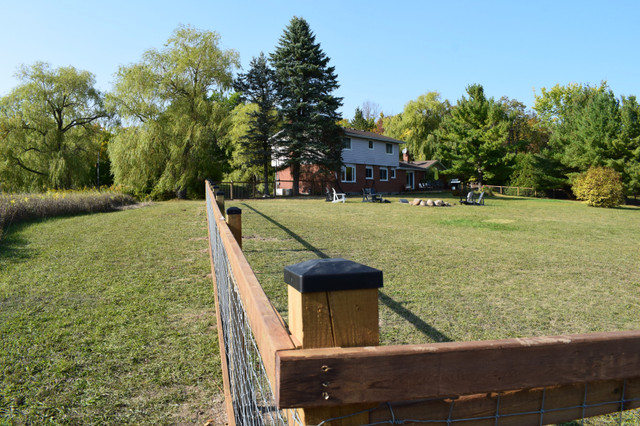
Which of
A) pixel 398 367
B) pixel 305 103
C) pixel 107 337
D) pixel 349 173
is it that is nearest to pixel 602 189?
pixel 349 173

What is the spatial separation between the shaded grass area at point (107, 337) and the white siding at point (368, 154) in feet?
92.1

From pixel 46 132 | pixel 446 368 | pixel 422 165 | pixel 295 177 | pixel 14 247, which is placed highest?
pixel 46 132

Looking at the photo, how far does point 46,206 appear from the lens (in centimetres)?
1420

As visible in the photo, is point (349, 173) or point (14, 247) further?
point (349, 173)

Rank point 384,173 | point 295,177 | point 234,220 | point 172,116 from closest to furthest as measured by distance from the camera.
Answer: point 234,220 → point 172,116 → point 295,177 → point 384,173

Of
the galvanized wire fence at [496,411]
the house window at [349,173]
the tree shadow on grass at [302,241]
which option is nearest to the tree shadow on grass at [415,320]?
the tree shadow on grass at [302,241]

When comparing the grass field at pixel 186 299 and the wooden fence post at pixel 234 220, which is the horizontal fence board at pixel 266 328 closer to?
the grass field at pixel 186 299

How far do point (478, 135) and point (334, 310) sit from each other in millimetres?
40598

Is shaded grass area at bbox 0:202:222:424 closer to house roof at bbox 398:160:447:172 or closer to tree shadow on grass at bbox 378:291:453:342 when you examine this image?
tree shadow on grass at bbox 378:291:453:342

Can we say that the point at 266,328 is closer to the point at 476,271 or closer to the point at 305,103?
the point at 476,271

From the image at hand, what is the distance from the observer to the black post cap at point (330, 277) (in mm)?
977

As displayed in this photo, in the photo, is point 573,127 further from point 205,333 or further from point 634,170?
point 205,333

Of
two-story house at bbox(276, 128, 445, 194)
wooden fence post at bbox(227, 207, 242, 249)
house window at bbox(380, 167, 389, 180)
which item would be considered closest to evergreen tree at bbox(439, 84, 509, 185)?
two-story house at bbox(276, 128, 445, 194)

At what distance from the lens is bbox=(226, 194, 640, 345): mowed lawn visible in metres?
4.57
